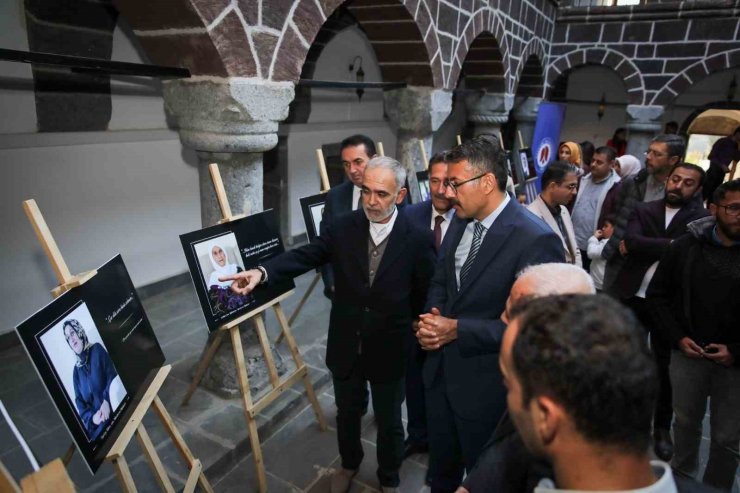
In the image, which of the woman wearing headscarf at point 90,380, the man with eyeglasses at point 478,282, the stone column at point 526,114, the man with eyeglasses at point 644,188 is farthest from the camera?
the stone column at point 526,114

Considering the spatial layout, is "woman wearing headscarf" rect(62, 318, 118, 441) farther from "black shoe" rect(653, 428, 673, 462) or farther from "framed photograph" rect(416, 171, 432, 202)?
"framed photograph" rect(416, 171, 432, 202)

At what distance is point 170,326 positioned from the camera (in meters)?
4.35

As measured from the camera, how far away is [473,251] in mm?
1964

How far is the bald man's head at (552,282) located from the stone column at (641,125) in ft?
28.1

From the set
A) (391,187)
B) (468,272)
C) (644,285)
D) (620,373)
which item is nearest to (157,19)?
Answer: (391,187)

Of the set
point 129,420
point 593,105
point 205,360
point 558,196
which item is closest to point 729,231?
point 558,196

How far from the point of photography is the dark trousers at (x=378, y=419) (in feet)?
7.68

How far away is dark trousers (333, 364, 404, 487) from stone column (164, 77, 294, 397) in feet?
3.14

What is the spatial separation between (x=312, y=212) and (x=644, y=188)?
262 centimetres

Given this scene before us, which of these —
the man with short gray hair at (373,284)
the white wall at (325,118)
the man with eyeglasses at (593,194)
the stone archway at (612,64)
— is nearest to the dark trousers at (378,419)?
the man with short gray hair at (373,284)

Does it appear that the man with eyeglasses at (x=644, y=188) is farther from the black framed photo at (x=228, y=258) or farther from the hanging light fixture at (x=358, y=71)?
A: the hanging light fixture at (x=358, y=71)

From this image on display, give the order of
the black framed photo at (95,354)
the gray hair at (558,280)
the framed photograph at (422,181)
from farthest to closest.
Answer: the framed photograph at (422,181)
the black framed photo at (95,354)
the gray hair at (558,280)

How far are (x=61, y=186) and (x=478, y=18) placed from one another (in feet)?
15.9

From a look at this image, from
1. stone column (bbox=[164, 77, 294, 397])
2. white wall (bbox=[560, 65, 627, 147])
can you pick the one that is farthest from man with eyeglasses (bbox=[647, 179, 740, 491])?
white wall (bbox=[560, 65, 627, 147])
